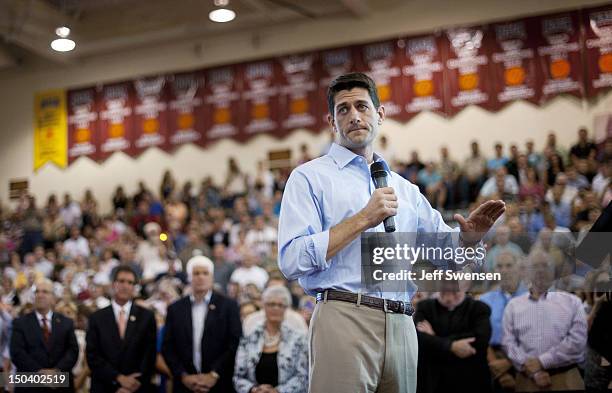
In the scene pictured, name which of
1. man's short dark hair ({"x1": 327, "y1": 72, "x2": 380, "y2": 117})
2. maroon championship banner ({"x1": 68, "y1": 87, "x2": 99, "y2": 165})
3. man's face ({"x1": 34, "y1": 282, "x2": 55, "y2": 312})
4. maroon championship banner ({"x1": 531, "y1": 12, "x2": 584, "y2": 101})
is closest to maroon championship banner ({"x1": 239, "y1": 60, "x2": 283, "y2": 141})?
maroon championship banner ({"x1": 68, "y1": 87, "x2": 99, "y2": 165})

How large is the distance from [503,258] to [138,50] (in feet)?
45.2

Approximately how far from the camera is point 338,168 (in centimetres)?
253

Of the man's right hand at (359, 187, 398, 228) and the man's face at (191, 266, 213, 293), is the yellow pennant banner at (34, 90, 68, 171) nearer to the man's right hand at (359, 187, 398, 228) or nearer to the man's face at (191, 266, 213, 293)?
the man's face at (191, 266, 213, 293)

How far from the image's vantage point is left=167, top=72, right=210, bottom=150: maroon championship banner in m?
15.2

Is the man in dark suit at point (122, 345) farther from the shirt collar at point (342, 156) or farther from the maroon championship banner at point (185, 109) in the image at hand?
the maroon championship banner at point (185, 109)

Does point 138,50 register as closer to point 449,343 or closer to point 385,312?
point 449,343

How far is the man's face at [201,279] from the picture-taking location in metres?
5.58

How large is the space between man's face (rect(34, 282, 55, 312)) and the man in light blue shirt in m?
4.32

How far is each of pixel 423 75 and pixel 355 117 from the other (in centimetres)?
1108

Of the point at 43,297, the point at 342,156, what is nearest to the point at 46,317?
the point at 43,297

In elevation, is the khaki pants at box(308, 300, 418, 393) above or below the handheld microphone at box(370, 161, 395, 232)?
below

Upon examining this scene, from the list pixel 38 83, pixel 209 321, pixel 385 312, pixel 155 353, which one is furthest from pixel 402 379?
pixel 38 83

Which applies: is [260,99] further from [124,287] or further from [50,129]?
[124,287]

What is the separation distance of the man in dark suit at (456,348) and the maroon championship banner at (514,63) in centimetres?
831
